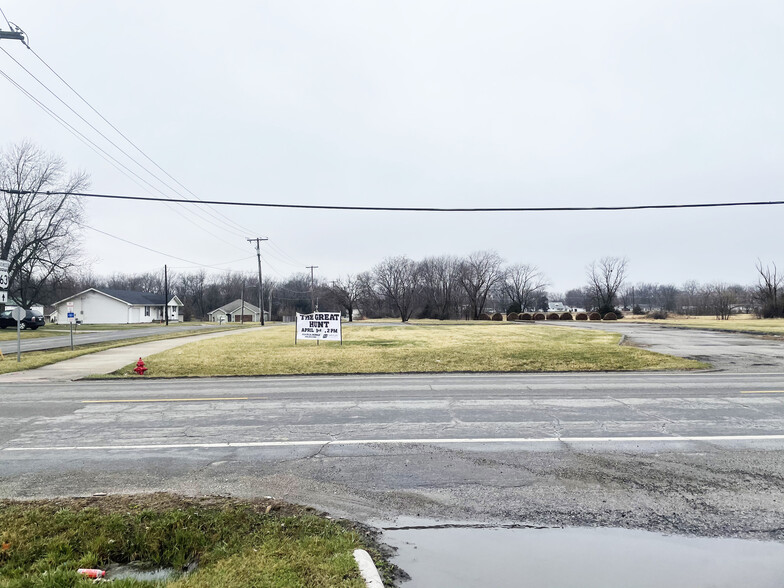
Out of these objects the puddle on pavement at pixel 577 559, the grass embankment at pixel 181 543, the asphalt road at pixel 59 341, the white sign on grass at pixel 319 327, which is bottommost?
the puddle on pavement at pixel 577 559

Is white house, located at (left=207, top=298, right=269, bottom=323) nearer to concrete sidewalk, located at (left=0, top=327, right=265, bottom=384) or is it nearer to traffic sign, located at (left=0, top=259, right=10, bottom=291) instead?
concrete sidewalk, located at (left=0, top=327, right=265, bottom=384)

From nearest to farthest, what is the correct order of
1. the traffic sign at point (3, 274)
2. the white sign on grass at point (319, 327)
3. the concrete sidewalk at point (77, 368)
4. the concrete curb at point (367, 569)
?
1. the concrete curb at point (367, 569)
2. the traffic sign at point (3, 274)
3. the concrete sidewalk at point (77, 368)
4. the white sign on grass at point (319, 327)

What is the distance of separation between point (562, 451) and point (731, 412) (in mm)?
4254

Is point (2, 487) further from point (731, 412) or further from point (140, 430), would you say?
point (731, 412)

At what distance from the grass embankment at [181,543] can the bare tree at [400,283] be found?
Answer: 302 feet

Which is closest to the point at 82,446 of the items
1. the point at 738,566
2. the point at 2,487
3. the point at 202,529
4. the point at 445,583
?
the point at 2,487

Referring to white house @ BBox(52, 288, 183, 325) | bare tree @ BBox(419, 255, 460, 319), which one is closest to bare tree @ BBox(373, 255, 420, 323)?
bare tree @ BBox(419, 255, 460, 319)

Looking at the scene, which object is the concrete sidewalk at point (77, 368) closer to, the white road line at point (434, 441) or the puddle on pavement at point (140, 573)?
the white road line at point (434, 441)

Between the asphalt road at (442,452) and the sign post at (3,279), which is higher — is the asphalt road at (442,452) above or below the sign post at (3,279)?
below

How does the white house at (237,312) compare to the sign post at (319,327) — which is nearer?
the sign post at (319,327)

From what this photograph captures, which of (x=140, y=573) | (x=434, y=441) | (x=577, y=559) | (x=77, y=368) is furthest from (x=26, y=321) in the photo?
(x=577, y=559)

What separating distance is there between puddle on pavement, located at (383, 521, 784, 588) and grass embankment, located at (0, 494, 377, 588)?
0.55 metres

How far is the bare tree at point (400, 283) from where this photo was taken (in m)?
99.0

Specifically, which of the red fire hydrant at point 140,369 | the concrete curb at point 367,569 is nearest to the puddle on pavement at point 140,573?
the concrete curb at point 367,569
